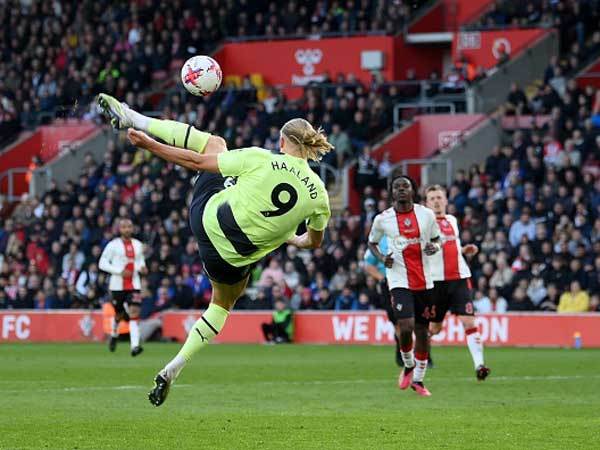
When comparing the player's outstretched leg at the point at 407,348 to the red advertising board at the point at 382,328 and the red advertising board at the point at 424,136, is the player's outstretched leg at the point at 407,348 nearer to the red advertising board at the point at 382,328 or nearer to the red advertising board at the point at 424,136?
the red advertising board at the point at 382,328

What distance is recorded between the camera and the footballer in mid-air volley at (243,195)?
10719 mm

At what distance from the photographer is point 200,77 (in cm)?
1181

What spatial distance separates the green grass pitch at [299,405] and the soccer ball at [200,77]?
2721mm

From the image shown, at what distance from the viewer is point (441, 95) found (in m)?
35.1

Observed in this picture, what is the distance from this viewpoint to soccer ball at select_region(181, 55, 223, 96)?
38.7ft

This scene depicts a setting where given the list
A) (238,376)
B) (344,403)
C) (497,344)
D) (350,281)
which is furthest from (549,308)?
(344,403)

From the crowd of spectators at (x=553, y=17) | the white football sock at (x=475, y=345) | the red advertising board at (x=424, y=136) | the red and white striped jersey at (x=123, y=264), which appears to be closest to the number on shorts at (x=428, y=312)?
the white football sock at (x=475, y=345)

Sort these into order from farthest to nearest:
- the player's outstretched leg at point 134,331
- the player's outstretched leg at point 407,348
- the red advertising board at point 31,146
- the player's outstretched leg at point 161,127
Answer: the red advertising board at point 31,146
the player's outstretched leg at point 134,331
the player's outstretched leg at point 407,348
the player's outstretched leg at point 161,127

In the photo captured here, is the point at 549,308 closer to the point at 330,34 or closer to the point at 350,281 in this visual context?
the point at 350,281

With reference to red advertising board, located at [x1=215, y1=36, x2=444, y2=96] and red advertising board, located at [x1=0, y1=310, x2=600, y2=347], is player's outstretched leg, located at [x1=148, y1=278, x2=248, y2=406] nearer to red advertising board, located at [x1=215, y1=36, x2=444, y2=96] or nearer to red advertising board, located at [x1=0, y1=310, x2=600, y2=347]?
red advertising board, located at [x1=0, y1=310, x2=600, y2=347]

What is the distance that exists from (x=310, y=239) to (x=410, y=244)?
388 centimetres

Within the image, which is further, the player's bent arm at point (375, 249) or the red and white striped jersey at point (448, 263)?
the red and white striped jersey at point (448, 263)

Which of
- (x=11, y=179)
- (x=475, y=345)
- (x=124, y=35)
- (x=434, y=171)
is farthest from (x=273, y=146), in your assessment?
(x=475, y=345)

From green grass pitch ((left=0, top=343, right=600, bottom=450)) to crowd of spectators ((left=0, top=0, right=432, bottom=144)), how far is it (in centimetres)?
1808
